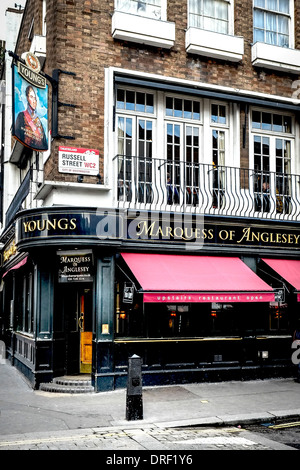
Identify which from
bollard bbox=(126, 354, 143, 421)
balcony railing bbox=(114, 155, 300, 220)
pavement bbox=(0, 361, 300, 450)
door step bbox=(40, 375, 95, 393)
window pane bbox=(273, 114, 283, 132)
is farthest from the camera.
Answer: window pane bbox=(273, 114, 283, 132)

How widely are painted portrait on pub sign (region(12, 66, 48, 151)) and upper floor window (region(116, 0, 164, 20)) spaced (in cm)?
316

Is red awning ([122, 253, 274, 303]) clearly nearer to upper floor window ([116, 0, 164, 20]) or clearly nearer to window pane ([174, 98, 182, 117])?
window pane ([174, 98, 182, 117])

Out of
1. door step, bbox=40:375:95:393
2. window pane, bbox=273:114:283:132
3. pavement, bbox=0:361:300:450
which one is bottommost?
pavement, bbox=0:361:300:450

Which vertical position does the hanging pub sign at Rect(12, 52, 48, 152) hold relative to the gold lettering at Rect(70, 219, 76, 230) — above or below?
above

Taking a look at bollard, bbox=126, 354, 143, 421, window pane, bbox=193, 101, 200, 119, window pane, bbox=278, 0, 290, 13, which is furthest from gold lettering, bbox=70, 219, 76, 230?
window pane, bbox=278, 0, 290, 13

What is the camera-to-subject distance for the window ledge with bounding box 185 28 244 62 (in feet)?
41.5

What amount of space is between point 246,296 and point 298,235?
2.95 m

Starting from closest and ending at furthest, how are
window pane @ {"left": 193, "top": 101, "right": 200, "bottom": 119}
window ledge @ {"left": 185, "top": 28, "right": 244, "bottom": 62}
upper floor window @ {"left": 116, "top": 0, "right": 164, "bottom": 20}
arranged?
upper floor window @ {"left": 116, "top": 0, "right": 164, "bottom": 20}
window ledge @ {"left": 185, "top": 28, "right": 244, "bottom": 62}
window pane @ {"left": 193, "top": 101, "right": 200, "bottom": 119}

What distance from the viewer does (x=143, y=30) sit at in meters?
12.1

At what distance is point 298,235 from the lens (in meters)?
13.5

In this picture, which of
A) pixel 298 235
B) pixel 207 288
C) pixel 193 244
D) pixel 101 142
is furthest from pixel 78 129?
pixel 298 235

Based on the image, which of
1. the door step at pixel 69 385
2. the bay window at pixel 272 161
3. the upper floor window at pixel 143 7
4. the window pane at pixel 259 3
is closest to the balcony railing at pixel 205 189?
the bay window at pixel 272 161

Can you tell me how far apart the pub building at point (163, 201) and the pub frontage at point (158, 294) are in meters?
0.03
